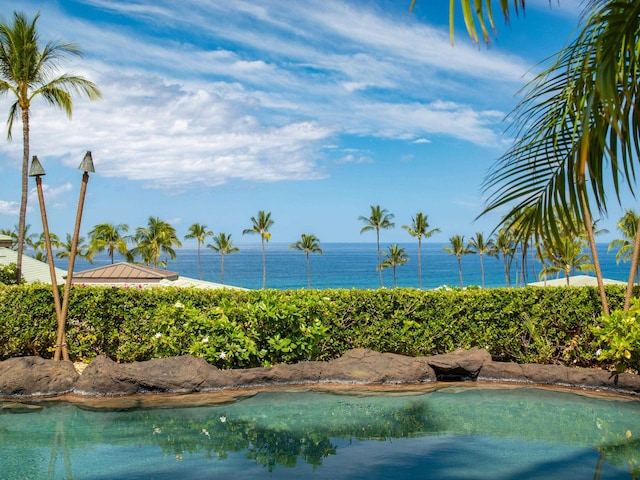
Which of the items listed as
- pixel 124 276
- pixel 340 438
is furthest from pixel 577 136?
pixel 124 276

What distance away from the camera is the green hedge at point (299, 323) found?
11.5 meters

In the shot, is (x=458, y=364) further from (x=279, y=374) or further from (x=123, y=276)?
(x=123, y=276)

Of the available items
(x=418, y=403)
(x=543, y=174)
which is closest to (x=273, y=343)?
(x=418, y=403)

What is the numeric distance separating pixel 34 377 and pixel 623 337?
1045cm

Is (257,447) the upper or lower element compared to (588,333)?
lower

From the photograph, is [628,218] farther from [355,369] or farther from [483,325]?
[355,369]

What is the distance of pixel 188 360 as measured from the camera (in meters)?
10.8

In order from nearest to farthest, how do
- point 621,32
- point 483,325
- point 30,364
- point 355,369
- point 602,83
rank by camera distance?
1. point 602,83
2. point 621,32
3. point 30,364
4. point 355,369
5. point 483,325

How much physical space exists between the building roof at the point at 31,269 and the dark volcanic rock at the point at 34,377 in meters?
8.09

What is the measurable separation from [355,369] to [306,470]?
4.56 meters

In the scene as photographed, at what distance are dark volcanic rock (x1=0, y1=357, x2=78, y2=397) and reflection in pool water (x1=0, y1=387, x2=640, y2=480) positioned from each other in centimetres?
71

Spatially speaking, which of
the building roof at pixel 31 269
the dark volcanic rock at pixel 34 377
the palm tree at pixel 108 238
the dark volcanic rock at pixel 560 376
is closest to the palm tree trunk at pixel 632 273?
the dark volcanic rock at pixel 560 376

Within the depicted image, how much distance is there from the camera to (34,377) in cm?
1017

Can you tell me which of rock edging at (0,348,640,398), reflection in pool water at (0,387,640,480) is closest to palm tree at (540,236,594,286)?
rock edging at (0,348,640,398)
